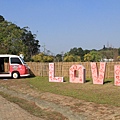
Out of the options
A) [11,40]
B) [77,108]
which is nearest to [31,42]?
[11,40]

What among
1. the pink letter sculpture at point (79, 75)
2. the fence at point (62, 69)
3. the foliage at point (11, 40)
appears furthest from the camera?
the foliage at point (11, 40)

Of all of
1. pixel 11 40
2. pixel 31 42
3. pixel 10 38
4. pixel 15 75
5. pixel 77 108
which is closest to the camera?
pixel 77 108

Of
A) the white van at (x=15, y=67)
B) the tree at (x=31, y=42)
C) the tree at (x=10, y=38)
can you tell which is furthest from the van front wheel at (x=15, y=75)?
the tree at (x=31, y=42)

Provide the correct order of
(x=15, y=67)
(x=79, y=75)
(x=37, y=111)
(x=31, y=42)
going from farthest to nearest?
1. (x=31, y=42)
2. (x=15, y=67)
3. (x=79, y=75)
4. (x=37, y=111)

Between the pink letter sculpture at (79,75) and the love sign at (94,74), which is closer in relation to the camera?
the love sign at (94,74)

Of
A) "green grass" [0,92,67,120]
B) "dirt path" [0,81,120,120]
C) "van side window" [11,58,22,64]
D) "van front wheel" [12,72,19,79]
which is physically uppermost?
"van side window" [11,58,22,64]

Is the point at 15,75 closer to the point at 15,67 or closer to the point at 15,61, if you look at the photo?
the point at 15,67

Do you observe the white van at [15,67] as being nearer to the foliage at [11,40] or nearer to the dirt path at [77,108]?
the dirt path at [77,108]

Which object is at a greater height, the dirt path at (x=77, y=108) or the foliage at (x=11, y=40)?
the foliage at (x=11, y=40)

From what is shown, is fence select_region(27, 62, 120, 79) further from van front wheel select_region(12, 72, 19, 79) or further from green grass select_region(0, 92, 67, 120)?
green grass select_region(0, 92, 67, 120)

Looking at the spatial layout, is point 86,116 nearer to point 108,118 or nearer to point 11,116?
point 108,118

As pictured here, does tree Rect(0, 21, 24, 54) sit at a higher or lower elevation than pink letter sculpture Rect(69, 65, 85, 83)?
higher

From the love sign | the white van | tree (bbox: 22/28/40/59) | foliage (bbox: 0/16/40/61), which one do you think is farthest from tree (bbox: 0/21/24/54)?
the love sign

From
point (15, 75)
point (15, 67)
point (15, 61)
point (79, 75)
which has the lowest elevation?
point (15, 75)
